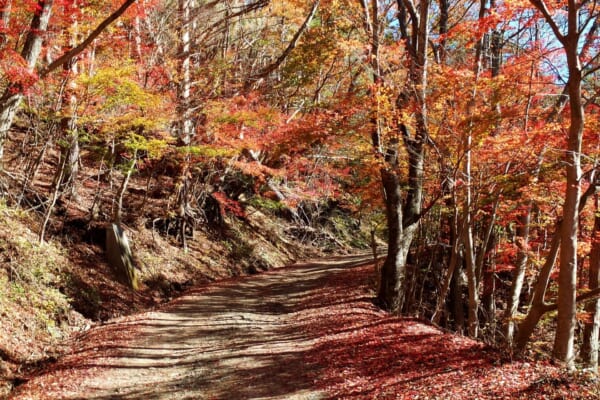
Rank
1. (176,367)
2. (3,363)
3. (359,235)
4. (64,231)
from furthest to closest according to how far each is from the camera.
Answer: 1. (359,235)
2. (64,231)
3. (176,367)
4. (3,363)

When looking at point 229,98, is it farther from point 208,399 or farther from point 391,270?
point 208,399

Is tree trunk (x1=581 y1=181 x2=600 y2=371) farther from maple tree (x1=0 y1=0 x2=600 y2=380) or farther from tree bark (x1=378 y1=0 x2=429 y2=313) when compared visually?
tree bark (x1=378 y1=0 x2=429 y2=313)

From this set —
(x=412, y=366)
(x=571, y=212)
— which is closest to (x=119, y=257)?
(x=412, y=366)

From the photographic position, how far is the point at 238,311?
12.9 metres

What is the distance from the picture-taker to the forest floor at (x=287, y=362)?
21.2 feet

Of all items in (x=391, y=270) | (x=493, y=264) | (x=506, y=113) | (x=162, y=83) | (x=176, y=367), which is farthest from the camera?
(x=162, y=83)

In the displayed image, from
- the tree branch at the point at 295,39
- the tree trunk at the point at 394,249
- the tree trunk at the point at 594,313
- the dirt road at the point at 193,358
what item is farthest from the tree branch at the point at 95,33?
the tree trunk at the point at 594,313

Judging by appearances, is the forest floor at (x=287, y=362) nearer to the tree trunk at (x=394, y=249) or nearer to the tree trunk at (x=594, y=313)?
the tree trunk at (x=394, y=249)

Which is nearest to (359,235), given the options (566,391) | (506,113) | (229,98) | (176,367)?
(229,98)

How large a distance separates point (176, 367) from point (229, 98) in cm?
1251

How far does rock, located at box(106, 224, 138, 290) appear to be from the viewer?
→ 1418 cm

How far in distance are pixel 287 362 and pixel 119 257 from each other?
8004 millimetres

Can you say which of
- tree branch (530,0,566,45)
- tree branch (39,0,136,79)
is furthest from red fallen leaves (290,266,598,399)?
tree branch (39,0,136,79)

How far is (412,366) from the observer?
7395 millimetres
